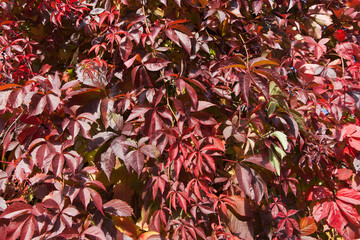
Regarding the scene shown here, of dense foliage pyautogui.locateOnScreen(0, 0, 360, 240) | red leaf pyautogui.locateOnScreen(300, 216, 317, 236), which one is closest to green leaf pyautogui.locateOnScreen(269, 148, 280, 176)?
dense foliage pyautogui.locateOnScreen(0, 0, 360, 240)

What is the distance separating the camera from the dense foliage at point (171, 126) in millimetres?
1241

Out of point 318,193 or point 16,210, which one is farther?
point 318,193

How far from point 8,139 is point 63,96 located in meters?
0.33

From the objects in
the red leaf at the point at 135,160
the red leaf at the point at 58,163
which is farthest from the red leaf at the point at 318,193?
the red leaf at the point at 58,163

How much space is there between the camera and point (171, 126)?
1.36m

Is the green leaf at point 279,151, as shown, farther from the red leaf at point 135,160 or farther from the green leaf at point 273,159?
the red leaf at point 135,160

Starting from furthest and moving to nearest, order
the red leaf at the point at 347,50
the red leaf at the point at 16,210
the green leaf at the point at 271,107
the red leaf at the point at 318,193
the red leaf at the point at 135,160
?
the red leaf at the point at 347,50
the red leaf at the point at 318,193
the green leaf at the point at 271,107
the red leaf at the point at 135,160
the red leaf at the point at 16,210

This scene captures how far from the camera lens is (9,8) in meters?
1.68

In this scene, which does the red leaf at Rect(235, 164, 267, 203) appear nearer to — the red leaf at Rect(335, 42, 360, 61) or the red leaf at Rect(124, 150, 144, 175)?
the red leaf at Rect(124, 150, 144, 175)

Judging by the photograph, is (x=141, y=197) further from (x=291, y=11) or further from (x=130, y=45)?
(x=291, y=11)

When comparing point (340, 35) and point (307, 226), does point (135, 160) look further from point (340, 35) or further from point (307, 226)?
point (340, 35)

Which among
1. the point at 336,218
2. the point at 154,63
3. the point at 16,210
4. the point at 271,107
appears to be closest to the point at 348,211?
the point at 336,218

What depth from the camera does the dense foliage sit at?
48.9 inches

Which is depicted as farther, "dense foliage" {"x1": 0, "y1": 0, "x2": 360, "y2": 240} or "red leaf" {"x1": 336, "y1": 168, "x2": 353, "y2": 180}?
"red leaf" {"x1": 336, "y1": 168, "x2": 353, "y2": 180}
